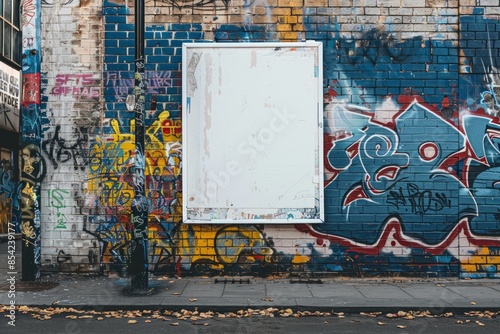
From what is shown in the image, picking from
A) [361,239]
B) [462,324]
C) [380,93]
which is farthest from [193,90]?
[462,324]

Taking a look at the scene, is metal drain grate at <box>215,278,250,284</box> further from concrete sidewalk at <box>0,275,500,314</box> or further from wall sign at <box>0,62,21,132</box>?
wall sign at <box>0,62,21,132</box>

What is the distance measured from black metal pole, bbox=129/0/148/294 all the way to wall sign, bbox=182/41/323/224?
1390 millimetres

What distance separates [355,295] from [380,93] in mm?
3691

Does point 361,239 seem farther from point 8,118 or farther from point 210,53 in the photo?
point 8,118

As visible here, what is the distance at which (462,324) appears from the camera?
657cm

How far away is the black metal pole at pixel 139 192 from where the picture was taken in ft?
25.7

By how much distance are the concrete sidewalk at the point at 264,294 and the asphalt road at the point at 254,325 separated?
1.07ft

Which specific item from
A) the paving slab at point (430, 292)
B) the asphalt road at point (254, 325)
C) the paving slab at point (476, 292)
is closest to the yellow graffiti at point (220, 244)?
the asphalt road at point (254, 325)

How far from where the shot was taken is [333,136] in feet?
30.5

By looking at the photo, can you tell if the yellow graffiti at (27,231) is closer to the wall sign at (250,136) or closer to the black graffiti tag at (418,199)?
the wall sign at (250,136)

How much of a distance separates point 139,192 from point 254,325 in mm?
2815

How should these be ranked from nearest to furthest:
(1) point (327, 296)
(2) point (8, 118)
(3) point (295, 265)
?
(1) point (327, 296) → (3) point (295, 265) → (2) point (8, 118)

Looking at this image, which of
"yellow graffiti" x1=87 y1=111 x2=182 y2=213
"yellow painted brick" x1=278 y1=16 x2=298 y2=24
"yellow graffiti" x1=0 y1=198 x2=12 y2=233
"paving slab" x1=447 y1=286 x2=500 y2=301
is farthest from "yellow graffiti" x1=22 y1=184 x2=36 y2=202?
"yellow graffiti" x1=0 y1=198 x2=12 y2=233

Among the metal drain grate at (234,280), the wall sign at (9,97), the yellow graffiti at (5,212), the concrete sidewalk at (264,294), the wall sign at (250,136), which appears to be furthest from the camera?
the yellow graffiti at (5,212)
